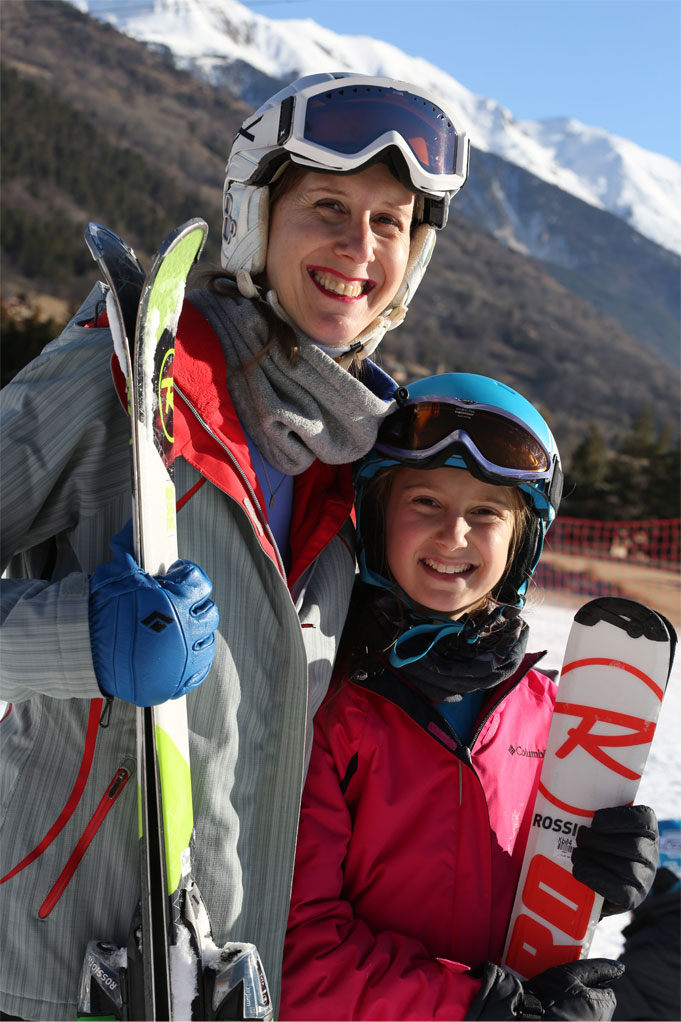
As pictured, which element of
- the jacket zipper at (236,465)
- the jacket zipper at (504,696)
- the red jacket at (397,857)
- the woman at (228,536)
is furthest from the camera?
the jacket zipper at (504,696)

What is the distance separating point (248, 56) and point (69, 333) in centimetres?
16959

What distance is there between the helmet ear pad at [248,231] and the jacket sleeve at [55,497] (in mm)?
497

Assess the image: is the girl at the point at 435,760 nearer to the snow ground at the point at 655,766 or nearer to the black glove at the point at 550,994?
the black glove at the point at 550,994

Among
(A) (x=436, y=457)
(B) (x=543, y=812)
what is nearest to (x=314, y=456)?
(A) (x=436, y=457)

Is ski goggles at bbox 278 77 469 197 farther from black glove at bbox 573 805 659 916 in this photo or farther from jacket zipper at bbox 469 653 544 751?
black glove at bbox 573 805 659 916

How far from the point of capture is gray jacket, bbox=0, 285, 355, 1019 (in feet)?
4.91

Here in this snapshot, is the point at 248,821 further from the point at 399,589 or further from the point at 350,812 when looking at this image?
the point at 399,589

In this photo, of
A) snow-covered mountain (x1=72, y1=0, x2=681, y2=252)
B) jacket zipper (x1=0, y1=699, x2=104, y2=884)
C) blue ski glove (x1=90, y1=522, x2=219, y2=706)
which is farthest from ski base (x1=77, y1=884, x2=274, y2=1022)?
snow-covered mountain (x1=72, y1=0, x2=681, y2=252)

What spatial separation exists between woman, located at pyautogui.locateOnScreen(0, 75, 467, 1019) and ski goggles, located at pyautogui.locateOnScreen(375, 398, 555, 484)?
0.49ft

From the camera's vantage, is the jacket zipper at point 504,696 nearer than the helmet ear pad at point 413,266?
Yes

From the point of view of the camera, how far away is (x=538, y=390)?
62.6 m

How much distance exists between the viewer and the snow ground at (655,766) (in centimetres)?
350

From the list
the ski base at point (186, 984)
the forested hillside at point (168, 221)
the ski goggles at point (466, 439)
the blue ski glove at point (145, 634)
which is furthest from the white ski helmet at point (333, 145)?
the forested hillside at point (168, 221)

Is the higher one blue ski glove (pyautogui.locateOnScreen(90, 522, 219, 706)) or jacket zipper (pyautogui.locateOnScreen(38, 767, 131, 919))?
blue ski glove (pyautogui.locateOnScreen(90, 522, 219, 706))
